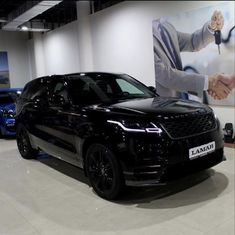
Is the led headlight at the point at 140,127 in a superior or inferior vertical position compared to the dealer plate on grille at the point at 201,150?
superior

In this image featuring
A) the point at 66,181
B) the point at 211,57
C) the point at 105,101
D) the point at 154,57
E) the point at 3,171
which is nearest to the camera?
the point at 105,101

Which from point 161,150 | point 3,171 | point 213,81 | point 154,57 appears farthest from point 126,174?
point 154,57

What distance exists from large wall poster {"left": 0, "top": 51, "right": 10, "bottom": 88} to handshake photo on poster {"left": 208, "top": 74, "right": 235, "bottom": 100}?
26.6 ft

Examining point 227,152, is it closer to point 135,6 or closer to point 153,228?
point 153,228

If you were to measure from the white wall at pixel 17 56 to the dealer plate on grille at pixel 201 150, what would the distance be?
9.80 meters

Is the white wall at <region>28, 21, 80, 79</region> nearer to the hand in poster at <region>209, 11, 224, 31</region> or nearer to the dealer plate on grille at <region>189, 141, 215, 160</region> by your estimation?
the hand in poster at <region>209, 11, 224, 31</region>

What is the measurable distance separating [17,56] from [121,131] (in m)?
9.96

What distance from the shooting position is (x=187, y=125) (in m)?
2.87

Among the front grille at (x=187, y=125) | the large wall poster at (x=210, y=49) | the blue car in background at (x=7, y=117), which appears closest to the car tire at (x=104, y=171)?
the front grille at (x=187, y=125)

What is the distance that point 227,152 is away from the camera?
458cm

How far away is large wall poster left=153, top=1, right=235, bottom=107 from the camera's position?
197 inches

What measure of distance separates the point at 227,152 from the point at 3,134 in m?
4.58

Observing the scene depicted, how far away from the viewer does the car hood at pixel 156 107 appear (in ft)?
9.55

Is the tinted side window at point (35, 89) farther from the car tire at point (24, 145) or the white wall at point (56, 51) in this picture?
the white wall at point (56, 51)
